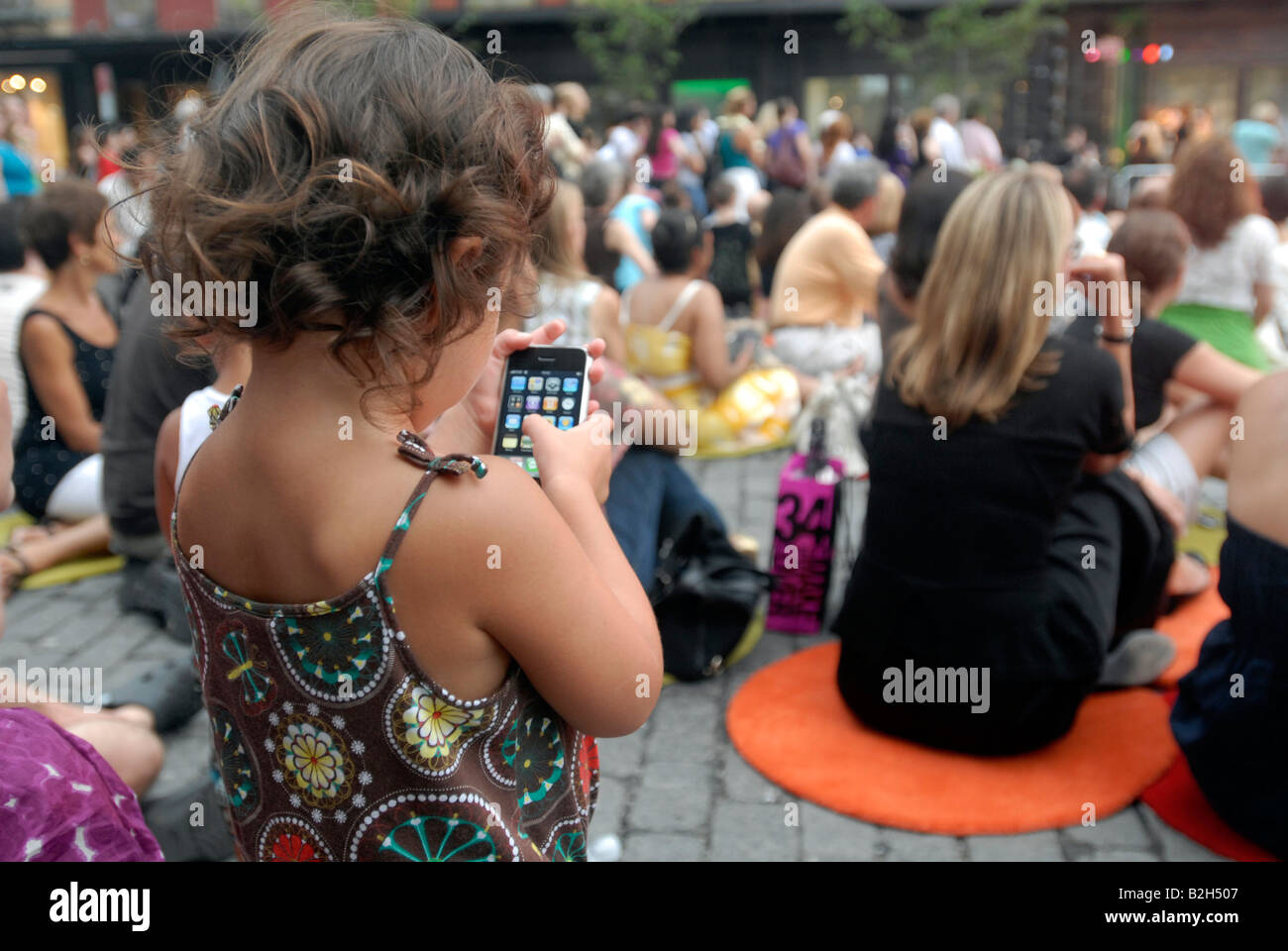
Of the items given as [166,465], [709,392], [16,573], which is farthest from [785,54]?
[166,465]

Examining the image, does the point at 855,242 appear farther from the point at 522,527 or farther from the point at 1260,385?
the point at 522,527

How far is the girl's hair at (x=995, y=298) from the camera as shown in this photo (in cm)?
328

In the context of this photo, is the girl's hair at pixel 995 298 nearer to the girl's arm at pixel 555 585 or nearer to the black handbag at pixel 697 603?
the black handbag at pixel 697 603

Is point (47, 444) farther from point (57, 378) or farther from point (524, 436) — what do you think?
point (524, 436)

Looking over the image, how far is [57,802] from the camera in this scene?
157 cm

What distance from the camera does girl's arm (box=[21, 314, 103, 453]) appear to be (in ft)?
16.9

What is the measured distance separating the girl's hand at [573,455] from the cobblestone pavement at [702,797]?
173 cm

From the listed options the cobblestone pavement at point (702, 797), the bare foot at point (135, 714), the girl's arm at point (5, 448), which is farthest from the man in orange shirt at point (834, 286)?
the girl's arm at point (5, 448)

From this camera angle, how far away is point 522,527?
1.27 m

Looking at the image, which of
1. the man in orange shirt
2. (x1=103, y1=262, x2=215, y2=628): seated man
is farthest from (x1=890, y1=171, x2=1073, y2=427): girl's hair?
the man in orange shirt

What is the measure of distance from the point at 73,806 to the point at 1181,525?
3856mm

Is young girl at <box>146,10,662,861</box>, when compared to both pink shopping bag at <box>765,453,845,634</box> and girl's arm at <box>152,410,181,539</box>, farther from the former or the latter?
pink shopping bag at <box>765,453,845,634</box>

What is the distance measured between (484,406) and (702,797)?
6.12 feet
